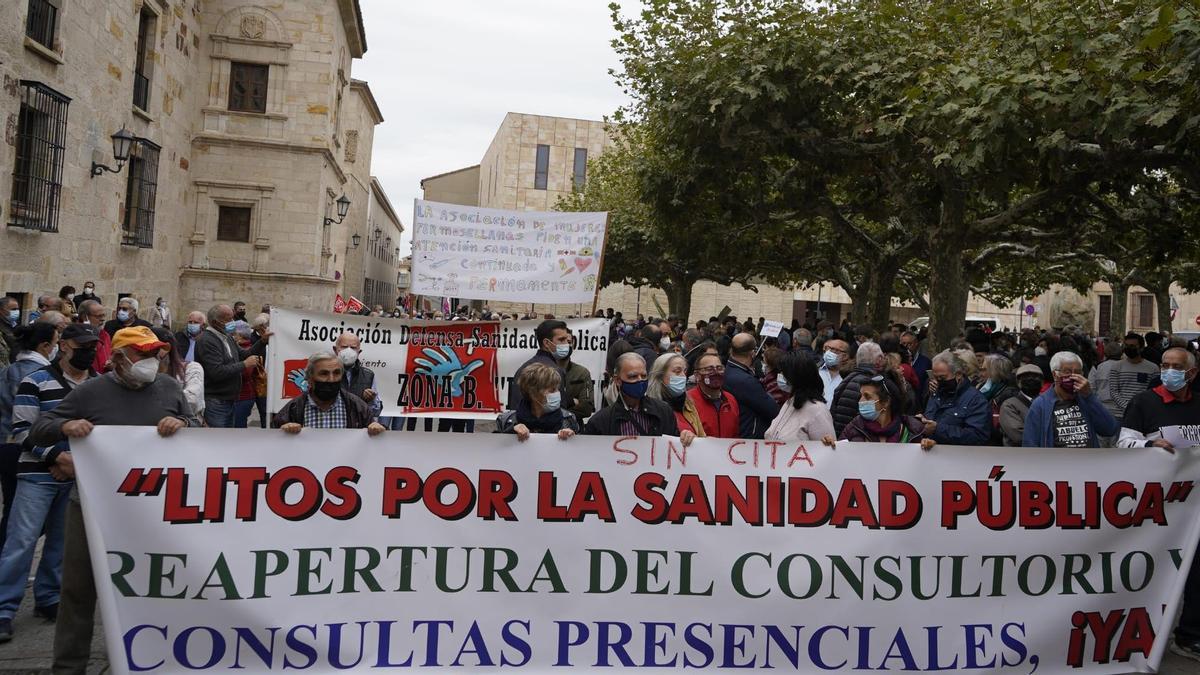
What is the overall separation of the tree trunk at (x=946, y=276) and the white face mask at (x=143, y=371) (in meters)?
12.3

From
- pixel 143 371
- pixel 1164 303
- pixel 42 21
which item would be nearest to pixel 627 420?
pixel 143 371

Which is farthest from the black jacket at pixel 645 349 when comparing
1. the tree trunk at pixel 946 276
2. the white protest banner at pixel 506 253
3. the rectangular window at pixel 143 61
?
the rectangular window at pixel 143 61

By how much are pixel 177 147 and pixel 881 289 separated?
54.2ft

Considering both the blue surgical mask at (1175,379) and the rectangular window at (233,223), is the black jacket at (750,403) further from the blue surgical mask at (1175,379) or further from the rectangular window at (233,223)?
the rectangular window at (233,223)

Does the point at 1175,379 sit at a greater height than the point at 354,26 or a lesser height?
lesser

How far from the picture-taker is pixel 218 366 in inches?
332

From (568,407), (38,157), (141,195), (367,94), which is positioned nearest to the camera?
(568,407)

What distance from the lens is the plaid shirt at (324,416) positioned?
200 inches

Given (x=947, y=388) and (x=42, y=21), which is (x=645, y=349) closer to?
(x=947, y=388)

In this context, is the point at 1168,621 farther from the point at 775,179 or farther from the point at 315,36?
the point at 315,36

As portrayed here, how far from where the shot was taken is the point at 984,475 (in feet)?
15.8

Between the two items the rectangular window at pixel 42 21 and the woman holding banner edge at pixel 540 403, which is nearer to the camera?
the woman holding banner edge at pixel 540 403

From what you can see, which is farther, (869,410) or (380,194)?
(380,194)

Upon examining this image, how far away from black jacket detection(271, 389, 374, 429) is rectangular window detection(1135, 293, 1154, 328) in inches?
2203
